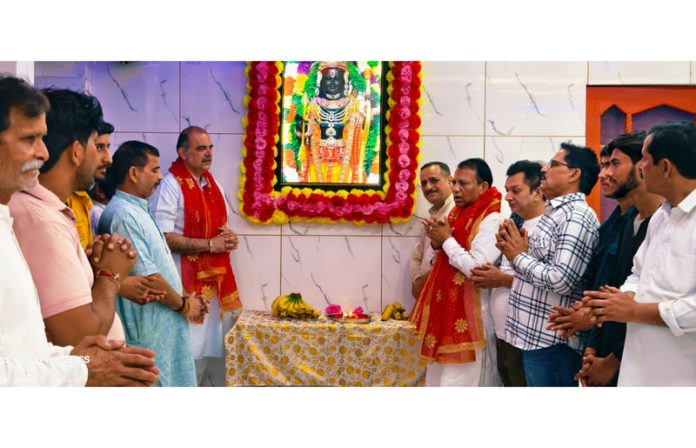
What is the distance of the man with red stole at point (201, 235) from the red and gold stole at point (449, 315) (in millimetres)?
924

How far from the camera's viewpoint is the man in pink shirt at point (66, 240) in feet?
7.09

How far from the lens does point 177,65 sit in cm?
309

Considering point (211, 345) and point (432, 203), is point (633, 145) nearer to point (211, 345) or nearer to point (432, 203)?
point (432, 203)

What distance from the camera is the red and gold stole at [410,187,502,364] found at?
3248 mm

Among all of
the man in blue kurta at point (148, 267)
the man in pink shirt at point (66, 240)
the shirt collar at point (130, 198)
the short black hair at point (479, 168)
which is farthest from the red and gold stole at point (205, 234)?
the short black hair at point (479, 168)

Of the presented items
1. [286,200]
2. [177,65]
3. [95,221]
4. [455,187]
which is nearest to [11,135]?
[95,221]

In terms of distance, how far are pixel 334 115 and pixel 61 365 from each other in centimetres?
169

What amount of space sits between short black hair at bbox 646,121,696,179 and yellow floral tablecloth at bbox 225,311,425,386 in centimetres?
143

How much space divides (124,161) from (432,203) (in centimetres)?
144

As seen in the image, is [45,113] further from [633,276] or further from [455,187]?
[633,276]

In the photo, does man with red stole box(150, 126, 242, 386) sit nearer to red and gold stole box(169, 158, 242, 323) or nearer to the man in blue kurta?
red and gold stole box(169, 158, 242, 323)

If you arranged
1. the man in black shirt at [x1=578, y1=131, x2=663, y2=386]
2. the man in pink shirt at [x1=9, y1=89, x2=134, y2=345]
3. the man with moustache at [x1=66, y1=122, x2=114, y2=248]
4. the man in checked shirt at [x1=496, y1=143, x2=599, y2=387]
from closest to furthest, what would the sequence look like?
the man in pink shirt at [x1=9, y1=89, x2=134, y2=345] → the man with moustache at [x1=66, y1=122, x2=114, y2=248] → the man in black shirt at [x1=578, y1=131, x2=663, y2=386] → the man in checked shirt at [x1=496, y1=143, x2=599, y2=387]

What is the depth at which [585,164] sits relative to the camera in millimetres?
3008

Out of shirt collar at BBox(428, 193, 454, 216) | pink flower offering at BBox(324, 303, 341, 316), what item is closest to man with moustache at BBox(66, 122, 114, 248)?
pink flower offering at BBox(324, 303, 341, 316)
